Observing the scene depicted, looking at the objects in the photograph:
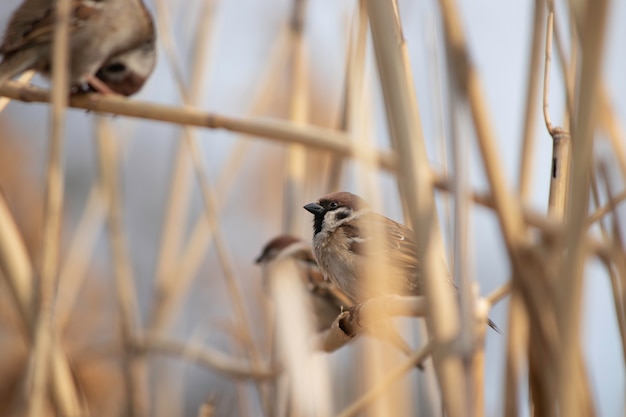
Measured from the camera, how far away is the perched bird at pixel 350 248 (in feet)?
7.82

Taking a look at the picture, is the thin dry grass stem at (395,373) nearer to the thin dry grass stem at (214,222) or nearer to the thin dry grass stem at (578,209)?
the thin dry grass stem at (578,209)

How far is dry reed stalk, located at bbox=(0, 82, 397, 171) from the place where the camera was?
2039 mm

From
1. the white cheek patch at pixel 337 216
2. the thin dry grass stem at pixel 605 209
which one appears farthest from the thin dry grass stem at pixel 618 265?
the white cheek patch at pixel 337 216

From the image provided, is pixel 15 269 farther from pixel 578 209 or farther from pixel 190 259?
pixel 578 209

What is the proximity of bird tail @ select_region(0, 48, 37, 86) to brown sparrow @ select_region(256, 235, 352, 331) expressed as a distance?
1116mm

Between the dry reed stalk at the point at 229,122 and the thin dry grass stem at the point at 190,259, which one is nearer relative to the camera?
the dry reed stalk at the point at 229,122

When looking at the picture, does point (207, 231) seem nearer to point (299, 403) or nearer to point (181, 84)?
point (181, 84)

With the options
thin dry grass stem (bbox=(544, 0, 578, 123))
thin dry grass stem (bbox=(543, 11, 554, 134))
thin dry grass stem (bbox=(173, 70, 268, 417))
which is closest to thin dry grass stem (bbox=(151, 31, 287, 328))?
thin dry grass stem (bbox=(173, 70, 268, 417))

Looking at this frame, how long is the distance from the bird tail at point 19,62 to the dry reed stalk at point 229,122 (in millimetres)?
337

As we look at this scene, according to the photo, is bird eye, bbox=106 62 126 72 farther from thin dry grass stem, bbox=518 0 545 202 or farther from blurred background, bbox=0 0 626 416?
thin dry grass stem, bbox=518 0 545 202

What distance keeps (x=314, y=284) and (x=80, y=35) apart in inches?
52.9

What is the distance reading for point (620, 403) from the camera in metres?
1.49

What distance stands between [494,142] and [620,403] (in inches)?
23.1

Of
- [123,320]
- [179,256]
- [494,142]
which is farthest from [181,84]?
[494,142]
